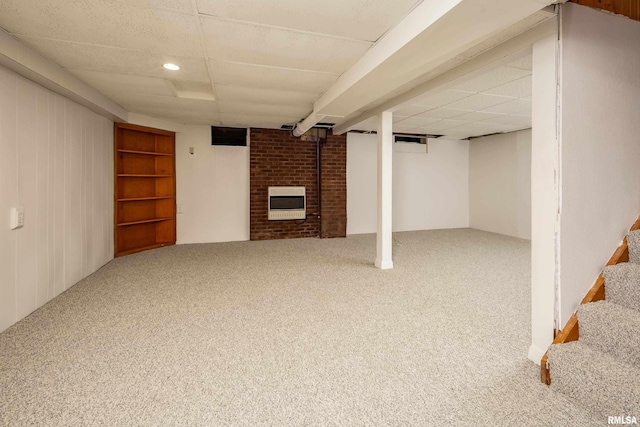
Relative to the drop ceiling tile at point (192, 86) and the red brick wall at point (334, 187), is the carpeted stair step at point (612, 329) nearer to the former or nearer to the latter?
the drop ceiling tile at point (192, 86)

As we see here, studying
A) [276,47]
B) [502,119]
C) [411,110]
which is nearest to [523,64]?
[411,110]

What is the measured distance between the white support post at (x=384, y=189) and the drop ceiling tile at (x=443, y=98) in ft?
1.51

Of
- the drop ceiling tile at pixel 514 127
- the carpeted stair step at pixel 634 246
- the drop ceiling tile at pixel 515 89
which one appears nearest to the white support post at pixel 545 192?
the carpeted stair step at pixel 634 246

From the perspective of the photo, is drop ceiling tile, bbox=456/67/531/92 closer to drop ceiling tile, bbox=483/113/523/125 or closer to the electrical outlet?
drop ceiling tile, bbox=483/113/523/125

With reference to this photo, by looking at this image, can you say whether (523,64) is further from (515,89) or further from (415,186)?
(415,186)

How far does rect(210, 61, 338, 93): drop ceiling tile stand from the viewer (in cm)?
290

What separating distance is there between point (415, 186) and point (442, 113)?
2.73 meters

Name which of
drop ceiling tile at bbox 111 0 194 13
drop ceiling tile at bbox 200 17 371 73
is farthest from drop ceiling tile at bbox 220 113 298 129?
drop ceiling tile at bbox 111 0 194 13

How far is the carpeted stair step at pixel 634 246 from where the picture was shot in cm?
198

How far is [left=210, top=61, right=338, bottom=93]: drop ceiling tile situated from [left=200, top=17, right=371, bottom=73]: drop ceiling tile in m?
0.13

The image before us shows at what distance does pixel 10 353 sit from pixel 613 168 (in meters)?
4.00

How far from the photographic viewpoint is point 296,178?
6379 millimetres

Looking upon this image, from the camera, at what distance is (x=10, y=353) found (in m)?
2.04

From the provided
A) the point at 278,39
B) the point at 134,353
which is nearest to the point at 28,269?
the point at 134,353
